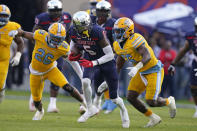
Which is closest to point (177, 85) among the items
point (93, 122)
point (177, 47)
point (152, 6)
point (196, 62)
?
point (177, 47)

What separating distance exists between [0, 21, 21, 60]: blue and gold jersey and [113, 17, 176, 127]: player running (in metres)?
2.34

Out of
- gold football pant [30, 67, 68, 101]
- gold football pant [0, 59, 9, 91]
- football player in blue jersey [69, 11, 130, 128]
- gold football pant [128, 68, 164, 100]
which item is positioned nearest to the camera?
gold football pant [128, 68, 164, 100]

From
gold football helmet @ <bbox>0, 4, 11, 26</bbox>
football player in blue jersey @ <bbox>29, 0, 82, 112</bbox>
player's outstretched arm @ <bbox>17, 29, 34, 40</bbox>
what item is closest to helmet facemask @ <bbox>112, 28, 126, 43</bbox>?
player's outstretched arm @ <bbox>17, 29, 34, 40</bbox>

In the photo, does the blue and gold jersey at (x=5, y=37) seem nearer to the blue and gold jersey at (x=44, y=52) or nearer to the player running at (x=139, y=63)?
the blue and gold jersey at (x=44, y=52)

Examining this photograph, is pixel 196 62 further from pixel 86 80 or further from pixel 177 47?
pixel 177 47

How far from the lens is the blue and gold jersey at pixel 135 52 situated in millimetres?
8844

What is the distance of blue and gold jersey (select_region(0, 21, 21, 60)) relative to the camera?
10.3m

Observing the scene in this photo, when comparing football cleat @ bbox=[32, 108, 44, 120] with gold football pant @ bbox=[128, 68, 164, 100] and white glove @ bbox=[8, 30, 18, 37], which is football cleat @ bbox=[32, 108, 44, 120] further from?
gold football pant @ bbox=[128, 68, 164, 100]

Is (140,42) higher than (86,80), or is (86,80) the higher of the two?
(140,42)

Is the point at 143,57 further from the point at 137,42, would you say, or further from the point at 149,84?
the point at 149,84

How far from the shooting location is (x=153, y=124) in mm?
9094

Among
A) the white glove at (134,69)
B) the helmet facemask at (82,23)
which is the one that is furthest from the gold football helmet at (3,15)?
the white glove at (134,69)

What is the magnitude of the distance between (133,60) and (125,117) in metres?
0.99

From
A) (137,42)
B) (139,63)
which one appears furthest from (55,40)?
(139,63)
